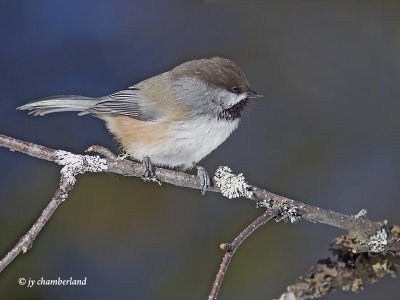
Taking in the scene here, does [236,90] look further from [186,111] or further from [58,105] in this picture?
[58,105]

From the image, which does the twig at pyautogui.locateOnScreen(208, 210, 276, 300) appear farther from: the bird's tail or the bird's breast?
the bird's tail

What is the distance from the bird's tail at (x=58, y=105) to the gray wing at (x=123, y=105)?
24mm

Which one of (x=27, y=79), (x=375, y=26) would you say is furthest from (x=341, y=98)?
(x=27, y=79)

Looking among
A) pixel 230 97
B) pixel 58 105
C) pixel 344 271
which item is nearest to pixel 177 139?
pixel 230 97

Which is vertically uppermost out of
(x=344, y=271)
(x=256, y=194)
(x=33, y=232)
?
(x=256, y=194)

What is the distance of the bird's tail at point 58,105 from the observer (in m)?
2.11

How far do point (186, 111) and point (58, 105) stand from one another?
0.47 meters

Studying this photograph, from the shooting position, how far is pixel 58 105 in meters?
2.23

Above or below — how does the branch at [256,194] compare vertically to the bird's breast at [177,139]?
below

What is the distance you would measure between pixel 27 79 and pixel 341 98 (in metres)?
1.52

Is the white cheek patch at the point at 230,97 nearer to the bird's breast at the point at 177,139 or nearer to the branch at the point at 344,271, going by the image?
Result: the bird's breast at the point at 177,139

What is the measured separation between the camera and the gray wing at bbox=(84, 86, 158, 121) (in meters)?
2.35

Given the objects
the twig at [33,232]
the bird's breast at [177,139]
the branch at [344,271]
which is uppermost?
the bird's breast at [177,139]

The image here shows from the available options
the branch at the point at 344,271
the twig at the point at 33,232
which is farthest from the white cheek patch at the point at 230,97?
the twig at the point at 33,232
